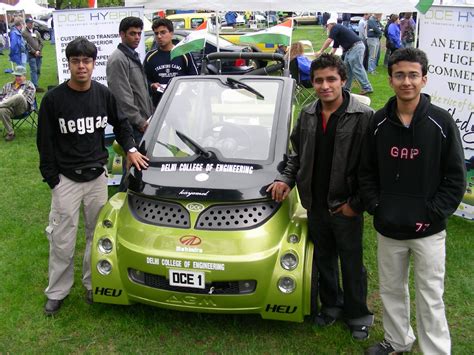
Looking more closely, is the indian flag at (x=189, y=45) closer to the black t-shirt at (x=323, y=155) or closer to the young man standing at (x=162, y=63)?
the young man standing at (x=162, y=63)

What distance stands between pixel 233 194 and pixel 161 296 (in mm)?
851

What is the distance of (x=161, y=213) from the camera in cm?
378

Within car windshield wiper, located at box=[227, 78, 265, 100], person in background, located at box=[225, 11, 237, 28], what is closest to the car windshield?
car windshield wiper, located at box=[227, 78, 265, 100]

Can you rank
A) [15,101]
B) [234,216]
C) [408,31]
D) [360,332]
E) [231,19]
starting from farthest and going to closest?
[231,19], [408,31], [15,101], [360,332], [234,216]

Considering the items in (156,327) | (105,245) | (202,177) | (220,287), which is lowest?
(156,327)

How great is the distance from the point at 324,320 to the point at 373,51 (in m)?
14.2

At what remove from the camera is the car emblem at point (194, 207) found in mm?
3721

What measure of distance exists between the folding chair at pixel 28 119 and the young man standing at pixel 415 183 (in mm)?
8546

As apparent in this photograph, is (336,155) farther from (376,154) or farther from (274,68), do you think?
(274,68)

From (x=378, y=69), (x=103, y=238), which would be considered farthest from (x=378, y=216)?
(x=378, y=69)

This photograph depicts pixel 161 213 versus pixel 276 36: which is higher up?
pixel 276 36

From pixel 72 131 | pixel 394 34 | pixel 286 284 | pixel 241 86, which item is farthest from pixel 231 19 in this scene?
pixel 286 284

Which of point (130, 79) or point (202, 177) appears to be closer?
point (202, 177)

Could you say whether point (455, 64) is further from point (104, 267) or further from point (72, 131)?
point (104, 267)
